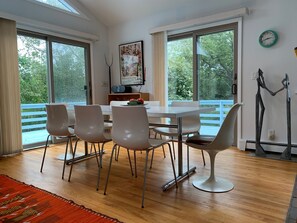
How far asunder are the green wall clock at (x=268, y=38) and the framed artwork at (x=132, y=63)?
7.43ft

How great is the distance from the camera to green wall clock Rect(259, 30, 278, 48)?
321cm

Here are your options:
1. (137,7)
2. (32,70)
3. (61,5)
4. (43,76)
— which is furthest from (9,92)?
(137,7)

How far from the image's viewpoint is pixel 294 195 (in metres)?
1.96

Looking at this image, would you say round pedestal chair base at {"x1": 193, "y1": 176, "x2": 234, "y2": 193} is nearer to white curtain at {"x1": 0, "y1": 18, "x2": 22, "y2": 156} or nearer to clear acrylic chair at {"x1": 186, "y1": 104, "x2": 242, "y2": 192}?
clear acrylic chair at {"x1": 186, "y1": 104, "x2": 242, "y2": 192}

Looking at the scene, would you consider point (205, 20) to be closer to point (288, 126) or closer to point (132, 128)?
point (288, 126)

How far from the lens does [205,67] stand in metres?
4.02

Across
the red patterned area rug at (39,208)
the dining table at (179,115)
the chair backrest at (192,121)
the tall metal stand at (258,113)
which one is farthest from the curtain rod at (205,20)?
the red patterned area rug at (39,208)

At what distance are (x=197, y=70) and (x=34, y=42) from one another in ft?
9.65

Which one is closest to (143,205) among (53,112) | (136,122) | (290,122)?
(136,122)

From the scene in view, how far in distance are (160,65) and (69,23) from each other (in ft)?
6.41

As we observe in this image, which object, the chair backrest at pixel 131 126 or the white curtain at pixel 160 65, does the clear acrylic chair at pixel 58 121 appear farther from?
the white curtain at pixel 160 65

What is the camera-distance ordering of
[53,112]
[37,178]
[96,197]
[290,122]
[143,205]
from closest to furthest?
[143,205] < [96,197] < [37,178] < [53,112] < [290,122]

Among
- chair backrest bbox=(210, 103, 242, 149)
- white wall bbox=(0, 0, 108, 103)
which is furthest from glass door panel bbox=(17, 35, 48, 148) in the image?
chair backrest bbox=(210, 103, 242, 149)

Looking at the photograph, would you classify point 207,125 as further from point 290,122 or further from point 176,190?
point 176,190
